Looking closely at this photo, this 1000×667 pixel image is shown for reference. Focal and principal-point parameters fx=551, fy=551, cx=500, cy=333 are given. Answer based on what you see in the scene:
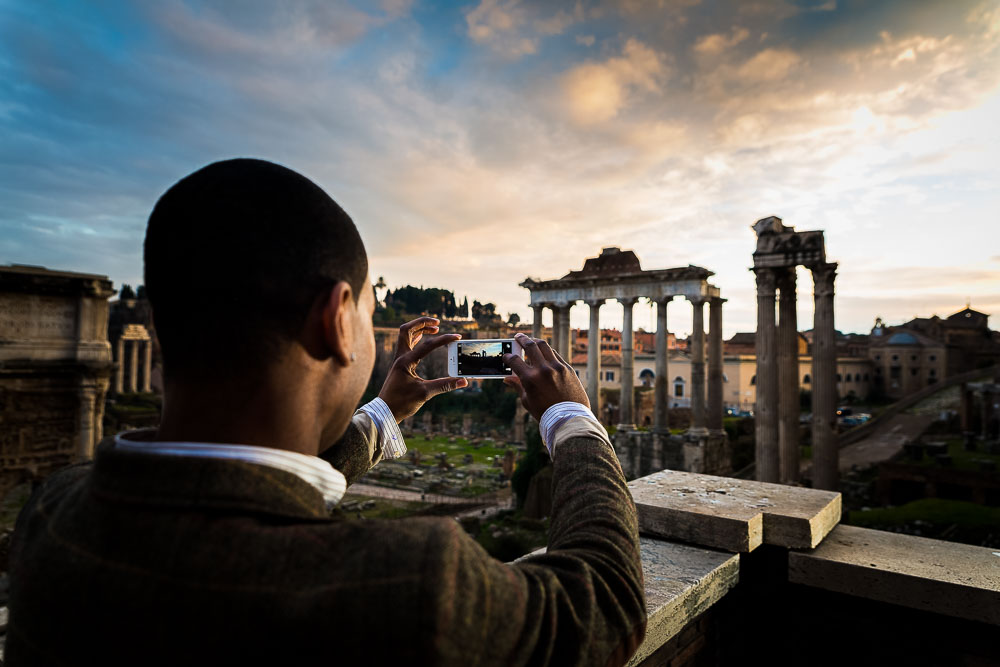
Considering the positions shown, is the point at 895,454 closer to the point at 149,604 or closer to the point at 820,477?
the point at 820,477

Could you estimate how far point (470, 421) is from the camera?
49344 mm

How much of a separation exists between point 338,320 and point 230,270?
209 mm

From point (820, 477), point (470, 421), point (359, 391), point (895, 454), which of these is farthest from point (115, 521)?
point (470, 421)

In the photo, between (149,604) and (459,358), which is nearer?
(149,604)

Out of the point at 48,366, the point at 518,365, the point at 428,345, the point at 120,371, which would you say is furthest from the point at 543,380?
the point at 120,371

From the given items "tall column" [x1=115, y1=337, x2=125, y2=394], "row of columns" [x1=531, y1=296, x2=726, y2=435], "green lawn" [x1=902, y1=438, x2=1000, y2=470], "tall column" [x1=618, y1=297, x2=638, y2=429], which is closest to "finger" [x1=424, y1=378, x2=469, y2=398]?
"row of columns" [x1=531, y1=296, x2=726, y2=435]

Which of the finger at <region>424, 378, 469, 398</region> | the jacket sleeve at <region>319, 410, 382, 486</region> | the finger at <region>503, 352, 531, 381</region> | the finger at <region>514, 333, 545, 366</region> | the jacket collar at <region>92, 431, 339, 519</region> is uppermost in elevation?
the finger at <region>514, 333, 545, 366</region>

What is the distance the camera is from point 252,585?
786 mm

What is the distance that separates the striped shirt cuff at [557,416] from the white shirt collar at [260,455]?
0.57 meters

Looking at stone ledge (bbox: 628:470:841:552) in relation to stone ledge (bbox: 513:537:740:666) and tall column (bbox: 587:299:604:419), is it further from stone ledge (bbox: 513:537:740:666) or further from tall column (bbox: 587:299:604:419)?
tall column (bbox: 587:299:604:419)

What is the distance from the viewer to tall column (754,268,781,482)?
1280cm

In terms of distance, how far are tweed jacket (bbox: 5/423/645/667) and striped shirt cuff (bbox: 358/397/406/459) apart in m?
0.83

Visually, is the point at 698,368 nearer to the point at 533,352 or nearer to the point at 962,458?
the point at 962,458

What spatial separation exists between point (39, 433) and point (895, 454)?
101 ft
